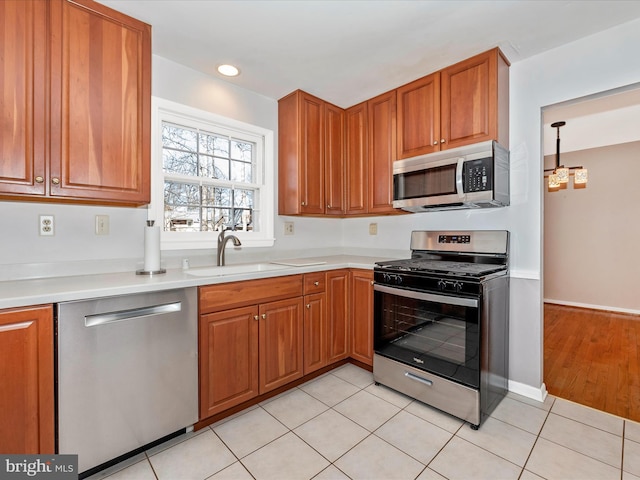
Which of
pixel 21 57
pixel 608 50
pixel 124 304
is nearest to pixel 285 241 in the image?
pixel 124 304

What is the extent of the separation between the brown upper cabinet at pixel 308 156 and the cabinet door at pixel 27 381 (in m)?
1.88

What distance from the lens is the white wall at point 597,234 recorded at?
4.25 meters

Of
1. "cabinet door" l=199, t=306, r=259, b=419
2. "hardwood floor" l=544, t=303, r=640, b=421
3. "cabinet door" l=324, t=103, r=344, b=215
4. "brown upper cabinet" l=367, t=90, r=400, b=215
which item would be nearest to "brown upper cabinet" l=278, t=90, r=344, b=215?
"cabinet door" l=324, t=103, r=344, b=215

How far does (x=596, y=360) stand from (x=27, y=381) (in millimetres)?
4012

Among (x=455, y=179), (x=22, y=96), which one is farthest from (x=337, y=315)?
(x=22, y=96)

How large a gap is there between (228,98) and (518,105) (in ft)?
7.40

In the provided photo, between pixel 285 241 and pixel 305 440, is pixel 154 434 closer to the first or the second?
pixel 305 440

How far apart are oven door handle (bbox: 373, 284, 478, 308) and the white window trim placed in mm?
1136

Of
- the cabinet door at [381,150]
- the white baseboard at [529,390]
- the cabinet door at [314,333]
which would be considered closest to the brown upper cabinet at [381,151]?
the cabinet door at [381,150]

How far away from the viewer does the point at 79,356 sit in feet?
4.59

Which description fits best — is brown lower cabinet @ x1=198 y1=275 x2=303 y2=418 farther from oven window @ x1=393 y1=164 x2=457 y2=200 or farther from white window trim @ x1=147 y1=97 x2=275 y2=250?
oven window @ x1=393 y1=164 x2=457 y2=200

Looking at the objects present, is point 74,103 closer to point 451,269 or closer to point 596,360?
point 451,269

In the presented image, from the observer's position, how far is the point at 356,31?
1.91m

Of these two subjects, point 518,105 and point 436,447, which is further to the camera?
point 518,105
